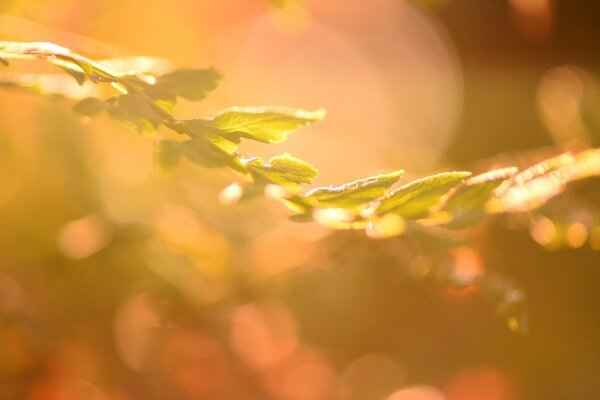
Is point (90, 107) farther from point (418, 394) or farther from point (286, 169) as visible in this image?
point (418, 394)

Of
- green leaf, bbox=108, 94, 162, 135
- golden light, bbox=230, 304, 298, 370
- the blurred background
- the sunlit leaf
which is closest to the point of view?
green leaf, bbox=108, 94, 162, 135

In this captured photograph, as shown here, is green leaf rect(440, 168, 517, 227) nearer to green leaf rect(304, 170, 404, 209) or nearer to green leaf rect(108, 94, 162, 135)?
green leaf rect(304, 170, 404, 209)

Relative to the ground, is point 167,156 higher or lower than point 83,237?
lower

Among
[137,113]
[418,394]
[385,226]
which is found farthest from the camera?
[418,394]

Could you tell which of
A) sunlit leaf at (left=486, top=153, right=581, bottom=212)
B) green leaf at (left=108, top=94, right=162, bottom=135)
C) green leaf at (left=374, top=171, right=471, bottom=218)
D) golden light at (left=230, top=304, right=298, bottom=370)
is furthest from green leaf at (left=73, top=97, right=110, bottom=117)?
golden light at (left=230, top=304, right=298, bottom=370)

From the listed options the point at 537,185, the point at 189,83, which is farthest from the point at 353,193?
the point at 537,185
